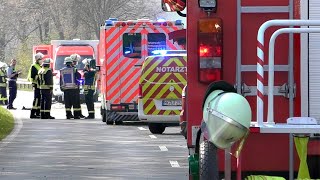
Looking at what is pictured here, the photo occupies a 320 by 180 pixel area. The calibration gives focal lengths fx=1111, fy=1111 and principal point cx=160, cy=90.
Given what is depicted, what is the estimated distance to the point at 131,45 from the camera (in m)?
25.8

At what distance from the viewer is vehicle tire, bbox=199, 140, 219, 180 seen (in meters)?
7.33

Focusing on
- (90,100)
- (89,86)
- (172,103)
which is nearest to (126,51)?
(172,103)

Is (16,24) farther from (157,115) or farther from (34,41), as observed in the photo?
(157,115)

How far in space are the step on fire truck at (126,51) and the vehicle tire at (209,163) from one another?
18040 millimetres

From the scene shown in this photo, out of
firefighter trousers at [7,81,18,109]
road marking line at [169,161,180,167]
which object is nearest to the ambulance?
road marking line at [169,161,180,167]

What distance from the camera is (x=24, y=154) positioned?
17094mm

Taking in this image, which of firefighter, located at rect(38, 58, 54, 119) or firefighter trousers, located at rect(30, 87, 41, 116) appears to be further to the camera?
firefighter trousers, located at rect(30, 87, 41, 116)

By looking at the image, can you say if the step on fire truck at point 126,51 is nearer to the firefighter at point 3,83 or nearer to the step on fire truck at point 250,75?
the firefighter at point 3,83

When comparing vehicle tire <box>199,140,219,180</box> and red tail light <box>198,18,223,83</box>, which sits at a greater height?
red tail light <box>198,18,223,83</box>

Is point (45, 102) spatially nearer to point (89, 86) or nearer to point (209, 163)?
point (89, 86)

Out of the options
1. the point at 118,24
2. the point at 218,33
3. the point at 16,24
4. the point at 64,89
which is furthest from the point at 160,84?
the point at 16,24

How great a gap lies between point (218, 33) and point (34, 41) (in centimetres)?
7836

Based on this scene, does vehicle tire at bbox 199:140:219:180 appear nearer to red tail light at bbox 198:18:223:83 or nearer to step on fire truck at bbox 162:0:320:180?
step on fire truck at bbox 162:0:320:180

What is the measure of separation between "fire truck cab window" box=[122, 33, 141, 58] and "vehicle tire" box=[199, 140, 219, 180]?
18.3 metres
